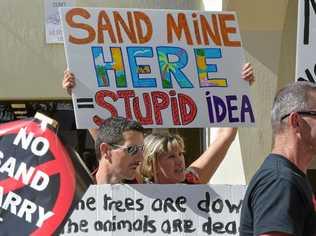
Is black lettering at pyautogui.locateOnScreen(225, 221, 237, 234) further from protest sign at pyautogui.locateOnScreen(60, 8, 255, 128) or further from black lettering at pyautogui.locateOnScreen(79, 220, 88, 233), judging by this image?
protest sign at pyautogui.locateOnScreen(60, 8, 255, 128)

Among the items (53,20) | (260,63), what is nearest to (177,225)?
(260,63)

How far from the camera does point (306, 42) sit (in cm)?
407

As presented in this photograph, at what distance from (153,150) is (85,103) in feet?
1.45

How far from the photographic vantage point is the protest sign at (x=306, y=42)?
403cm

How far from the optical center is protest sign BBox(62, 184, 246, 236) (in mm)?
3301

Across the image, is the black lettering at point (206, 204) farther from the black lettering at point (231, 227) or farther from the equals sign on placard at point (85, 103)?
the equals sign on placard at point (85, 103)

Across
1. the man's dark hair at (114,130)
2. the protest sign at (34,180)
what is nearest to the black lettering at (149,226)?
the man's dark hair at (114,130)

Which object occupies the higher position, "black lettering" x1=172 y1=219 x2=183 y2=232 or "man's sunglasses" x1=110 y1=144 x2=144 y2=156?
"man's sunglasses" x1=110 y1=144 x2=144 y2=156

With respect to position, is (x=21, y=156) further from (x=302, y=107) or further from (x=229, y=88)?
(x=229, y=88)

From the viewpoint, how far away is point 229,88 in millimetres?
4082

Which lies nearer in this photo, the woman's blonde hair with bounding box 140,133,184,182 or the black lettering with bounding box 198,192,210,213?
the black lettering with bounding box 198,192,210,213

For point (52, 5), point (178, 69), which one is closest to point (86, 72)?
point (178, 69)

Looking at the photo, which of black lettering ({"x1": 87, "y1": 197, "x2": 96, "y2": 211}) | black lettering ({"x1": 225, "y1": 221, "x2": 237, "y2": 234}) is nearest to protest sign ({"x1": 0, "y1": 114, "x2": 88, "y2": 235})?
black lettering ({"x1": 87, "y1": 197, "x2": 96, "y2": 211})

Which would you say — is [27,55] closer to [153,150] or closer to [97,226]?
[153,150]
